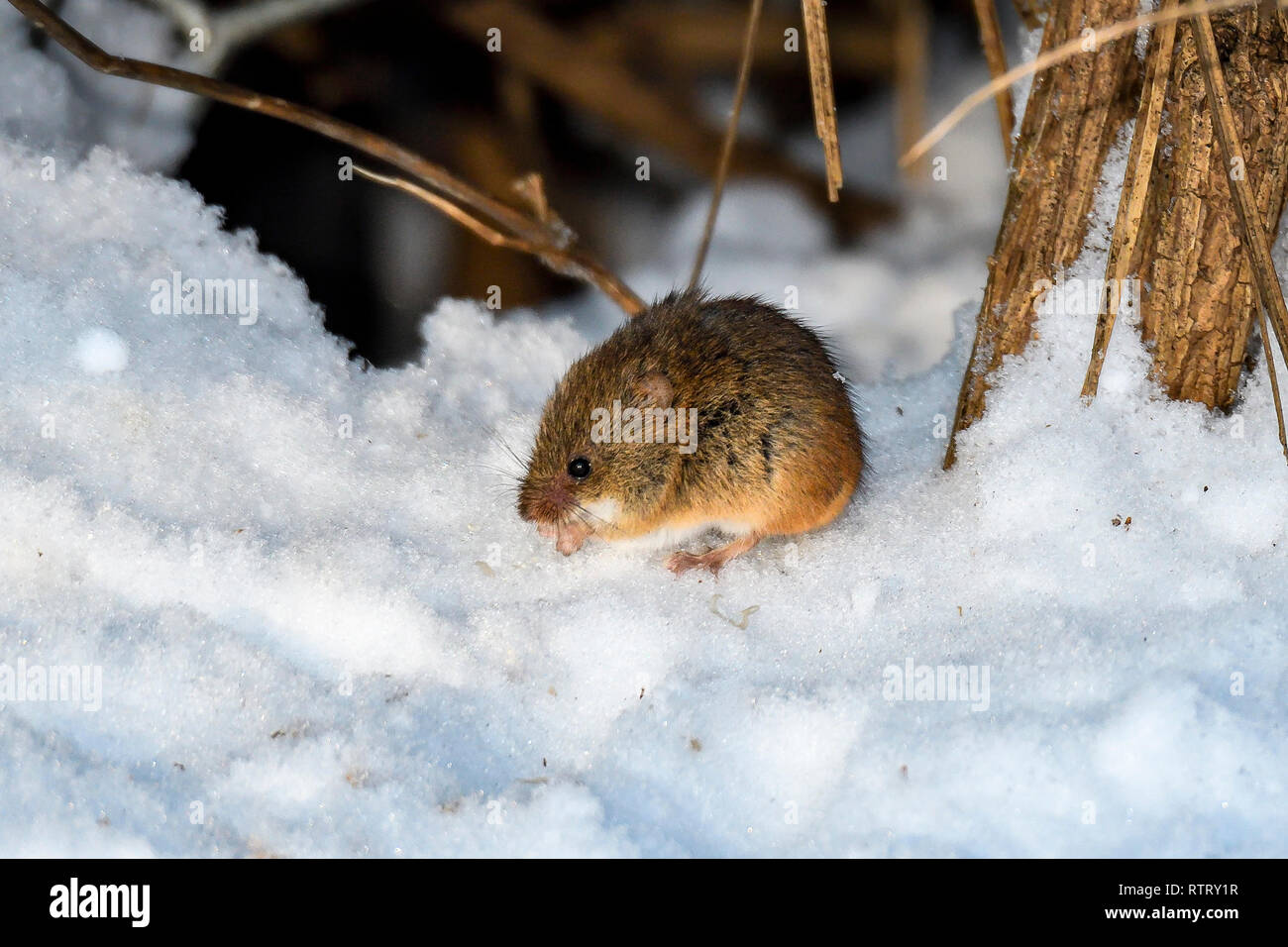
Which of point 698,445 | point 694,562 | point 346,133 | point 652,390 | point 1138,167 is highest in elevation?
point 346,133

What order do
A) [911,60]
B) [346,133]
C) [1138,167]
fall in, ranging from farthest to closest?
[911,60], [346,133], [1138,167]

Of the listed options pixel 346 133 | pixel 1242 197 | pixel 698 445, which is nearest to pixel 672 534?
pixel 698 445

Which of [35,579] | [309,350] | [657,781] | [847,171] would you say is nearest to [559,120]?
[847,171]

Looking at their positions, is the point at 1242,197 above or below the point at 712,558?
above

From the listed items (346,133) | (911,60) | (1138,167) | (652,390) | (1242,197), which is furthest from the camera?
(911,60)

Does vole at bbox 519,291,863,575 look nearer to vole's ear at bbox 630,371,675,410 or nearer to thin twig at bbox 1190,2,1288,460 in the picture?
vole's ear at bbox 630,371,675,410

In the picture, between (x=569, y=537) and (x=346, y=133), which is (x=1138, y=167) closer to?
(x=569, y=537)

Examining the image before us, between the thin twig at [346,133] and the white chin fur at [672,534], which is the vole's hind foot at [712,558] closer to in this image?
the white chin fur at [672,534]

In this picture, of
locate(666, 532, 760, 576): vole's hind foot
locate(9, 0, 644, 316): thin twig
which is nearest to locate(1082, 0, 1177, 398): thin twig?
locate(666, 532, 760, 576): vole's hind foot
